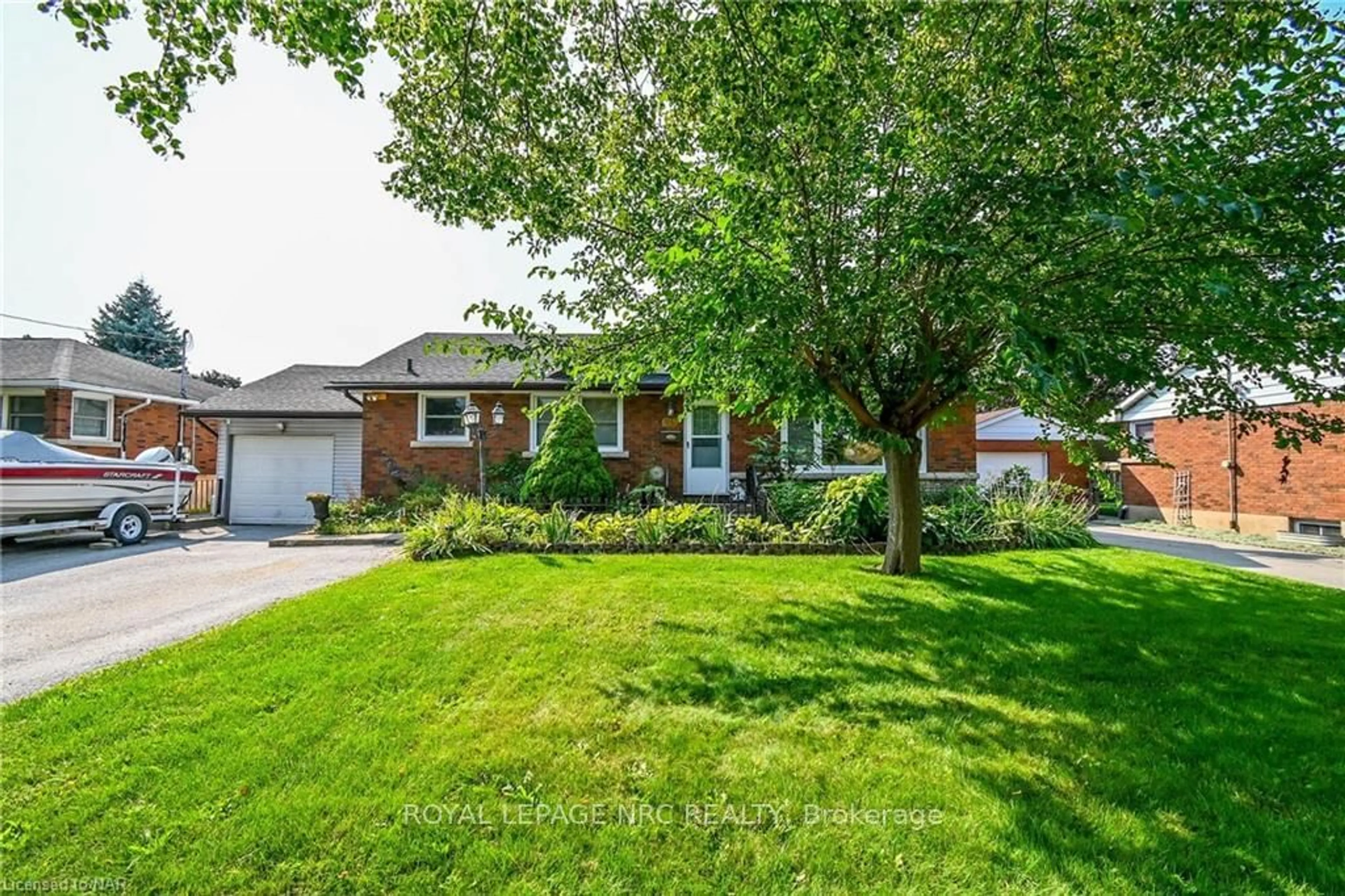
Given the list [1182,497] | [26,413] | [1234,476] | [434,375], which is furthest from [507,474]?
[1182,497]

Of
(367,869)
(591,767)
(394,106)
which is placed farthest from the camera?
(394,106)

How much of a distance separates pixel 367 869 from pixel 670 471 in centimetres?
1121

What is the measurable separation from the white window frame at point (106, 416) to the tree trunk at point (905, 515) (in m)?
19.2

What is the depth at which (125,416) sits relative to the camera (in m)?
16.4

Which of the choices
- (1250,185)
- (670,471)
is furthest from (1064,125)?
(670,471)

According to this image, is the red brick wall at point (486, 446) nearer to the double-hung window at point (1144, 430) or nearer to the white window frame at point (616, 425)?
the white window frame at point (616, 425)

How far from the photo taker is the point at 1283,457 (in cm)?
1367

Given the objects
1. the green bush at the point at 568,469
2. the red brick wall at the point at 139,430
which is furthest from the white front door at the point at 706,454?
the red brick wall at the point at 139,430

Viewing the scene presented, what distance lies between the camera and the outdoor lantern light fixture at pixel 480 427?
11289mm

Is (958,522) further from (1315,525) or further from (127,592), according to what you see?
(127,592)

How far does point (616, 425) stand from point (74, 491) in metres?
9.54

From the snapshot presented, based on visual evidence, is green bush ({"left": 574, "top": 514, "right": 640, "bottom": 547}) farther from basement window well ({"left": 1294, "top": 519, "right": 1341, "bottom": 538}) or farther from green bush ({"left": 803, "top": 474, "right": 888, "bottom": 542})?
basement window well ({"left": 1294, "top": 519, "right": 1341, "bottom": 538})

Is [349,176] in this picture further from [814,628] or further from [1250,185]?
[1250,185]

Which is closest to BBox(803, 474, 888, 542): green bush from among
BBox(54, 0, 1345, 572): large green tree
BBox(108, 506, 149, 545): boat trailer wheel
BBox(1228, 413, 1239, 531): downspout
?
BBox(54, 0, 1345, 572): large green tree
